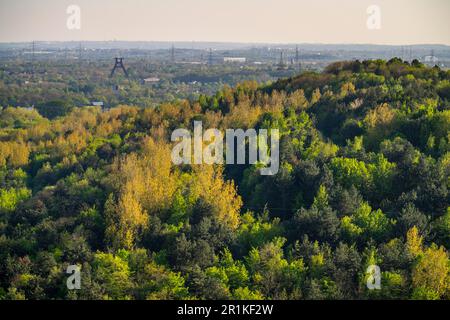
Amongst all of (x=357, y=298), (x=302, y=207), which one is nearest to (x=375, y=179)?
(x=302, y=207)

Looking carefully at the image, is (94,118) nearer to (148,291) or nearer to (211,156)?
(211,156)

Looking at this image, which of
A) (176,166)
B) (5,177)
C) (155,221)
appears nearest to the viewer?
(155,221)
